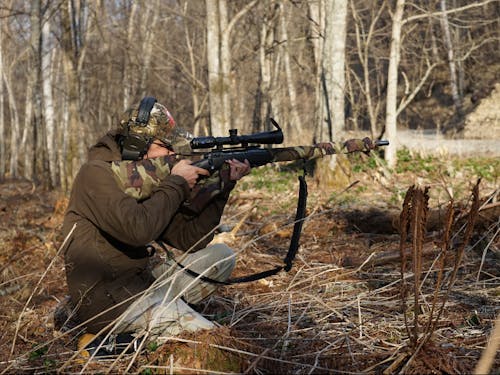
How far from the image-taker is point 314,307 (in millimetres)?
3656

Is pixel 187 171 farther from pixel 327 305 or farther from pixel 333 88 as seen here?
pixel 333 88

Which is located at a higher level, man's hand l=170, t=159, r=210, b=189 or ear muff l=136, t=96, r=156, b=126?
ear muff l=136, t=96, r=156, b=126

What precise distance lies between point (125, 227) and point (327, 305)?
4.69 ft

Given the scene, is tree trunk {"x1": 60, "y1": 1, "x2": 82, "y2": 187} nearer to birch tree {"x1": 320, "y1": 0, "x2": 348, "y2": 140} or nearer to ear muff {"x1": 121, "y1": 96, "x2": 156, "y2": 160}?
birch tree {"x1": 320, "y1": 0, "x2": 348, "y2": 140}

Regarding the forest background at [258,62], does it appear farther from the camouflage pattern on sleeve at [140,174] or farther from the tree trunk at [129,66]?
the camouflage pattern on sleeve at [140,174]

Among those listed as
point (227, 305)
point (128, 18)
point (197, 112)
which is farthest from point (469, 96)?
point (227, 305)

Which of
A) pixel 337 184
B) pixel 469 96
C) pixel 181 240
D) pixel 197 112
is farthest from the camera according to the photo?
pixel 469 96

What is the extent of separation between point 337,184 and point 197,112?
12.8 meters

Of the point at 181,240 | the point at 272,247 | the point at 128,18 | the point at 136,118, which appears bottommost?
the point at 272,247

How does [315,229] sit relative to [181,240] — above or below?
below

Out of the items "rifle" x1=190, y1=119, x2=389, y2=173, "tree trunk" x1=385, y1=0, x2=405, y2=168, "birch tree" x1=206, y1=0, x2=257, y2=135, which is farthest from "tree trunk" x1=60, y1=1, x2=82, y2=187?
"rifle" x1=190, y1=119, x2=389, y2=173

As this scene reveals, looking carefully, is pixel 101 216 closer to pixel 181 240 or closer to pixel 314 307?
pixel 181 240

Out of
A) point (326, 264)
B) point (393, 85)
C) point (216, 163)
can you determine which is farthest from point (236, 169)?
point (393, 85)

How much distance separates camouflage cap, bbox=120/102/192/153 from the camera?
11.1ft
